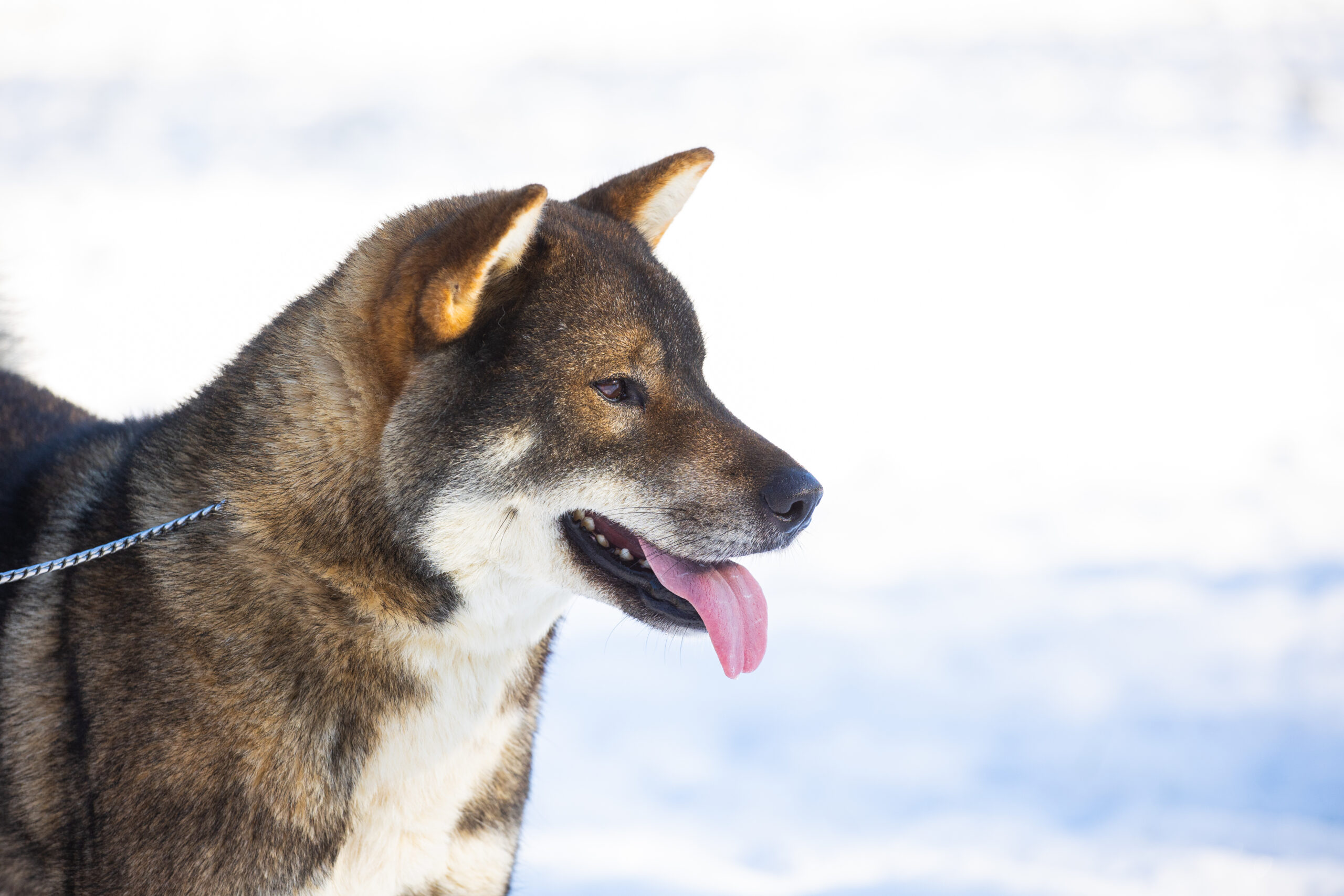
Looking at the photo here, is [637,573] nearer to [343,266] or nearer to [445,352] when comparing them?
[445,352]

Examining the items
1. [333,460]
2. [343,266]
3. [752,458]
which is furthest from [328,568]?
[752,458]

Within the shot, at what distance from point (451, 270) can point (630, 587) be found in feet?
3.24

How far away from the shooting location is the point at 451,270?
2.88 meters

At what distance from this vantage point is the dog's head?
2.95 meters

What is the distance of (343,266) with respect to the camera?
3316 millimetres

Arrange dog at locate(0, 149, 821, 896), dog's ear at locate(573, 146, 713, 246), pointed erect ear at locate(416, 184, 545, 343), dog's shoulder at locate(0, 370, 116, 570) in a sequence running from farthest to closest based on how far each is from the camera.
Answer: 1. dog's ear at locate(573, 146, 713, 246)
2. dog's shoulder at locate(0, 370, 116, 570)
3. dog at locate(0, 149, 821, 896)
4. pointed erect ear at locate(416, 184, 545, 343)

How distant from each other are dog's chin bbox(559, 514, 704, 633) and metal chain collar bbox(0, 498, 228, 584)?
980 millimetres

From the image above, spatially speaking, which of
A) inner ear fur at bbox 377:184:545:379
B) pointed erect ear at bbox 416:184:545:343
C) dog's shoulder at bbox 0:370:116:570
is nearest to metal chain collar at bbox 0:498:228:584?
dog's shoulder at bbox 0:370:116:570

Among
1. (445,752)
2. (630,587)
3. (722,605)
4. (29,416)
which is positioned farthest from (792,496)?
(29,416)

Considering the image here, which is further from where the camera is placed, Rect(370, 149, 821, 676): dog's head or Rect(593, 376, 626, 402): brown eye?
Rect(593, 376, 626, 402): brown eye

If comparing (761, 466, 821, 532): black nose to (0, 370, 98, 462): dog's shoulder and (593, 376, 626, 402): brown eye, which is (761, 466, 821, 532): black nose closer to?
(593, 376, 626, 402): brown eye

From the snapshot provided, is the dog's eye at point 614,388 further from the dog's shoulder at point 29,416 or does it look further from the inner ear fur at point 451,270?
the dog's shoulder at point 29,416

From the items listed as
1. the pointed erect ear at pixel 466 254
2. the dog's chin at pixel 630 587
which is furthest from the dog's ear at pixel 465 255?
the dog's chin at pixel 630 587

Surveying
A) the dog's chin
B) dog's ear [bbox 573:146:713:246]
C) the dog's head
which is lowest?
the dog's chin
